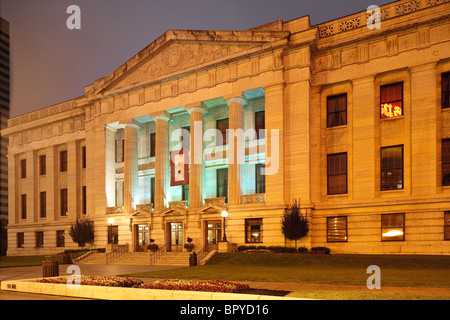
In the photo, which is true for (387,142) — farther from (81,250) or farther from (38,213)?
(38,213)

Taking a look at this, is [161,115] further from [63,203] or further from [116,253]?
[63,203]

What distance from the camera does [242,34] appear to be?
33.1m

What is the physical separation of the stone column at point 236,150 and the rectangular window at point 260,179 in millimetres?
2151

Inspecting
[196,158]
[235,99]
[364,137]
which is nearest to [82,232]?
[196,158]

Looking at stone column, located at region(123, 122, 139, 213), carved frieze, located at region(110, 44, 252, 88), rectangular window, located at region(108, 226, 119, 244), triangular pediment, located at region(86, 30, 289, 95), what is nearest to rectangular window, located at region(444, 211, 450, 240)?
triangular pediment, located at region(86, 30, 289, 95)

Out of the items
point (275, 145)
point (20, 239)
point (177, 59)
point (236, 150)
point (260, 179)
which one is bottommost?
point (20, 239)

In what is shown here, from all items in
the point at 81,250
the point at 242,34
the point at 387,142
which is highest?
the point at 242,34

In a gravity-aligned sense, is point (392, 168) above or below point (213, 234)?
above

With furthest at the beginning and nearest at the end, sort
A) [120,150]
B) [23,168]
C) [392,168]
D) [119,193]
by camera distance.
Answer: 1. [23,168]
2. [120,150]
3. [119,193]
4. [392,168]

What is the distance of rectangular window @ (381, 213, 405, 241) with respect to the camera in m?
27.1

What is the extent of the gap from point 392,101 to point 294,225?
1237cm

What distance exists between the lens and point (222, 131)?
37.3 m
